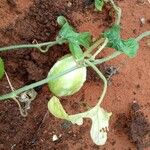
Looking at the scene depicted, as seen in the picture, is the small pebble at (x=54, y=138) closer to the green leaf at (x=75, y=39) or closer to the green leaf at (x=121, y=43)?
the green leaf at (x=75, y=39)

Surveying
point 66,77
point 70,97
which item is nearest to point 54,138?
point 70,97

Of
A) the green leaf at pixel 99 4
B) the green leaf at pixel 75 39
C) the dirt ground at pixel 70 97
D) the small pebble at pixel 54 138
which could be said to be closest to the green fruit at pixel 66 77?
the green leaf at pixel 75 39

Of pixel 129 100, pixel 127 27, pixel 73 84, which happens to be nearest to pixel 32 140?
pixel 73 84

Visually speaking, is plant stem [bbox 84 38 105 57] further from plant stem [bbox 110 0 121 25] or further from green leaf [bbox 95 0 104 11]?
green leaf [bbox 95 0 104 11]

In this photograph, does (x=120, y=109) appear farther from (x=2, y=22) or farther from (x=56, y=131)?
(x=2, y=22)

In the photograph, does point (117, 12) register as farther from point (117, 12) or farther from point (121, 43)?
point (121, 43)
